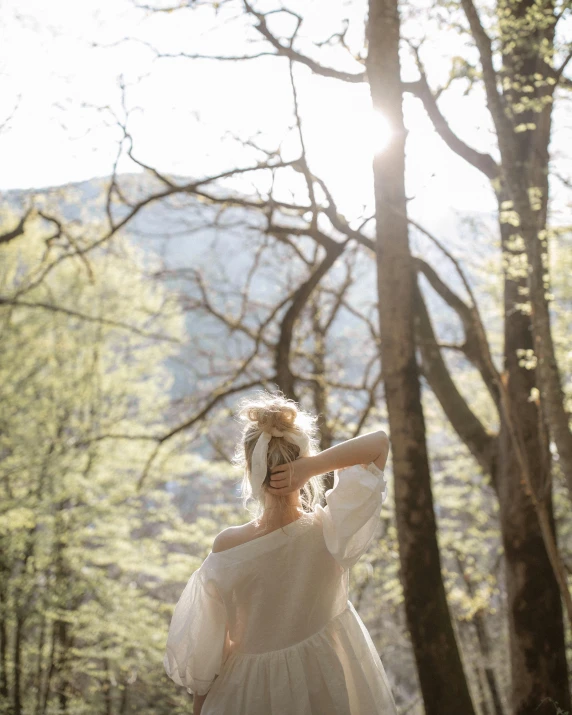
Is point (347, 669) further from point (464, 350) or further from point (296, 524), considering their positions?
point (464, 350)

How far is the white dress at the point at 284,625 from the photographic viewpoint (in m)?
2.03

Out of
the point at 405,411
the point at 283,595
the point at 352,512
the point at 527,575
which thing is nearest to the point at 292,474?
the point at 352,512

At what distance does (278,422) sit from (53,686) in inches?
341

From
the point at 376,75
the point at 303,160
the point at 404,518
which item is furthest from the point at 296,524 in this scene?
the point at 303,160

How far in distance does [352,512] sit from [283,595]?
35 cm

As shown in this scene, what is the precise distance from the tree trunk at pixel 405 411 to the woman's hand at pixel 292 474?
1763 mm

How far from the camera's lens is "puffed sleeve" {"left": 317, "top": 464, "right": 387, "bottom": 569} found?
6.75ft

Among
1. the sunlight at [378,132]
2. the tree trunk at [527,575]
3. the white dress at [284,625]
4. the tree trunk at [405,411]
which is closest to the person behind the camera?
the white dress at [284,625]

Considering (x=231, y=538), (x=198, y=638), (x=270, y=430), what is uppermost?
(x=270, y=430)

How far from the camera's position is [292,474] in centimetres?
204

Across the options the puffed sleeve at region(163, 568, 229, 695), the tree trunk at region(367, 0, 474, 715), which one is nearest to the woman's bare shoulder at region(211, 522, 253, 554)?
the puffed sleeve at region(163, 568, 229, 695)

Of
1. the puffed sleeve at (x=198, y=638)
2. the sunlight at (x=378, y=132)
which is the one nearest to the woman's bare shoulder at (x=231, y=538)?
the puffed sleeve at (x=198, y=638)

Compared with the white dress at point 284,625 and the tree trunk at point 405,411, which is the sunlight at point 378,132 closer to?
the tree trunk at point 405,411

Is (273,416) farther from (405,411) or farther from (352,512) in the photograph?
(405,411)
